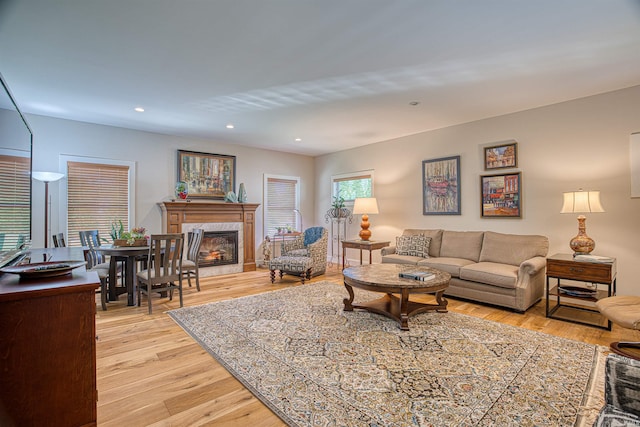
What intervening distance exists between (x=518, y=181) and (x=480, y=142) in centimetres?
83

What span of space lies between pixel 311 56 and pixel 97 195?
423 cm

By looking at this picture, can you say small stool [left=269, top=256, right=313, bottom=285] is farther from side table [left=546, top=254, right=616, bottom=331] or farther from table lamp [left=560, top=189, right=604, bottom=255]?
table lamp [left=560, top=189, right=604, bottom=255]

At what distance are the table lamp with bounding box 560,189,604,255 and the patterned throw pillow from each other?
182 cm

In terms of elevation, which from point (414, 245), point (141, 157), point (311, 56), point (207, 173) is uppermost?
point (311, 56)

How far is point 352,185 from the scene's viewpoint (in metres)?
6.88

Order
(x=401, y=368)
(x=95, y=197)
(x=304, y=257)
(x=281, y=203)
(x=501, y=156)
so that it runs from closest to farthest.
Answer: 1. (x=401, y=368)
2. (x=501, y=156)
3. (x=95, y=197)
4. (x=304, y=257)
5. (x=281, y=203)

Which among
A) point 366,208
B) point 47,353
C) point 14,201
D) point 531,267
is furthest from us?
point 366,208

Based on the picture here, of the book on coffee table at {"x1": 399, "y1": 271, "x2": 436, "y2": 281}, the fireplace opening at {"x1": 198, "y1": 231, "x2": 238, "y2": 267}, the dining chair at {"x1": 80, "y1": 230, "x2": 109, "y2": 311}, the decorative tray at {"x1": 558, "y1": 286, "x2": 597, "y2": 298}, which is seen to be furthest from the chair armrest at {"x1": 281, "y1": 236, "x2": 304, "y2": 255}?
the decorative tray at {"x1": 558, "y1": 286, "x2": 597, "y2": 298}

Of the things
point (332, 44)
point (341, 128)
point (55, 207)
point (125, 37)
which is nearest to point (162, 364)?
point (125, 37)

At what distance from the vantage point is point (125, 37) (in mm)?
2525

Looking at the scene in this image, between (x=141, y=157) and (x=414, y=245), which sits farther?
(x=141, y=157)

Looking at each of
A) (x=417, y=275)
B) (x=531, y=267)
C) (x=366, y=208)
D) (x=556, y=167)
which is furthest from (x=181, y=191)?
(x=556, y=167)

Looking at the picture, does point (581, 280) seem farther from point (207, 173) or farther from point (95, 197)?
point (95, 197)

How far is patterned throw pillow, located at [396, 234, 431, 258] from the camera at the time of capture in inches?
192
